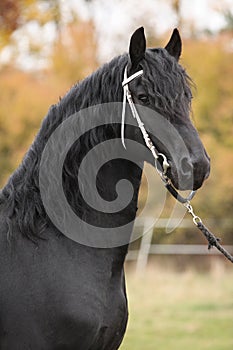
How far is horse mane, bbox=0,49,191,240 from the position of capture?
348cm

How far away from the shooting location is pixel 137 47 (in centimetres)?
358

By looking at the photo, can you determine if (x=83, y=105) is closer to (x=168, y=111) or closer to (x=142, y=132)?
(x=142, y=132)

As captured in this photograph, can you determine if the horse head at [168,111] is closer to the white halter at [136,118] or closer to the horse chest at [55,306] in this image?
the white halter at [136,118]

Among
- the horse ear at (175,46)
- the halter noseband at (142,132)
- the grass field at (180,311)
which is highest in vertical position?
the grass field at (180,311)

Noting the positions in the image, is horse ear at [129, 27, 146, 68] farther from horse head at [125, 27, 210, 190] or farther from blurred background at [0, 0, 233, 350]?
blurred background at [0, 0, 233, 350]

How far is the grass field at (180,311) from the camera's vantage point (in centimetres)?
905

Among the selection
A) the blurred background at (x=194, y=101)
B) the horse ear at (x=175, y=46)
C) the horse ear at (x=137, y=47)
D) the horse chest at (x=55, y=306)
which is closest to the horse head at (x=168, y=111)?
the horse ear at (x=137, y=47)

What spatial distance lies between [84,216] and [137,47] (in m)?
0.92

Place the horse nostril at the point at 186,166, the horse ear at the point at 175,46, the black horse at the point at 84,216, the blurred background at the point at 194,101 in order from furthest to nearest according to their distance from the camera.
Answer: the blurred background at the point at 194,101
the horse ear at the point at 175,46
the black horse at the point at 84,216
the horse nostril at the point at 186,166

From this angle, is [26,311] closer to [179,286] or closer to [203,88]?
[179,286]

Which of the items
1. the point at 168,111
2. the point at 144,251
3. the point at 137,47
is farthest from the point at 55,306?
the point at 144,251

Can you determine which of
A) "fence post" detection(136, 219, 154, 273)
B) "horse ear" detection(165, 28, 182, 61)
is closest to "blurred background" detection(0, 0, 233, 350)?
"fence post" detection(136, 219, 154, 273)

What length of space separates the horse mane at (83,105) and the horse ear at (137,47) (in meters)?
0.04

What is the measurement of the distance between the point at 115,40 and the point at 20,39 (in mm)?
4068
